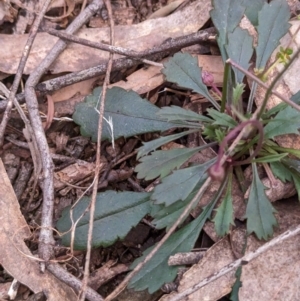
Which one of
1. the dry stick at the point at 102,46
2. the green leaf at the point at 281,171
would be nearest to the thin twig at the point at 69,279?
the green leaf at the point at 281,171

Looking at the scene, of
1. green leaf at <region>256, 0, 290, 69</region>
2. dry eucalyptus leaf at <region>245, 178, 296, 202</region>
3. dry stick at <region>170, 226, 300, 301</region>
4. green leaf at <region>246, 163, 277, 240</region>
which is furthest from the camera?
green leaf at <region>256, 0, 290, 69</region>

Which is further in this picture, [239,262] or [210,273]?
[210,273]

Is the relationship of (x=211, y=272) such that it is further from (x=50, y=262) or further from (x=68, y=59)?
(x=68, y=59)

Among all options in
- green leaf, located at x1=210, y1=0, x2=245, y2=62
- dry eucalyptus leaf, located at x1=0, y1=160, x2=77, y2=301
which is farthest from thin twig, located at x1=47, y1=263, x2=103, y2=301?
green leaf, located at x1=210, y1=0, x2=245, y2=62

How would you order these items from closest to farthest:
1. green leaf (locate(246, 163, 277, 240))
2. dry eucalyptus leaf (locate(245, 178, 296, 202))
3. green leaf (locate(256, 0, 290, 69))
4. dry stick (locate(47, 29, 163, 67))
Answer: green leaf (locate(246, 163, 277, 240))
dry eucalyptus leaf (locate(245, 178, 296, 202))
green leaf (locate(256, 0, 290, 69))
dry stick (locate(47, 29, 163, 67))

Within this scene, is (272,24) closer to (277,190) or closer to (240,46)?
(240,46)

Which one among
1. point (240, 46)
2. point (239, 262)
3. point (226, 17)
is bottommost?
point (239, 262)

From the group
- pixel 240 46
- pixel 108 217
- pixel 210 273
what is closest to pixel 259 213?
pixel 210 273

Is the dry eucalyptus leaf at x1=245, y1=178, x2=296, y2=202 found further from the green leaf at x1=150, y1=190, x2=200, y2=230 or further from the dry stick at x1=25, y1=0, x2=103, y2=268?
the dry stick at x1=25, y1=0, x2=103, y2=268
